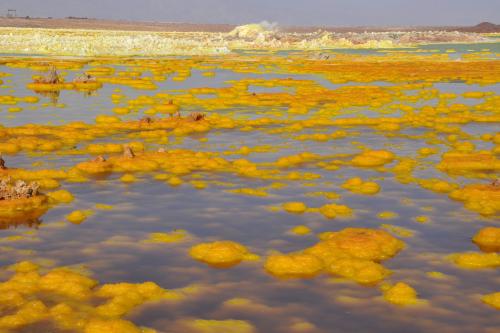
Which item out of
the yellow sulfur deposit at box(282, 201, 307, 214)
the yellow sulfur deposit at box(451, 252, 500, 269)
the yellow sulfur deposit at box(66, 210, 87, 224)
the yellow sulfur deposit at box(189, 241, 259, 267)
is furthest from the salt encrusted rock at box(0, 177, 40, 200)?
the yellow sulfur deposit at box(451, 252, 500, 269)

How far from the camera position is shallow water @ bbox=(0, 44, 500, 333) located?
6.75 metres

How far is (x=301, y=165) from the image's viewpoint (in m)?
14.4

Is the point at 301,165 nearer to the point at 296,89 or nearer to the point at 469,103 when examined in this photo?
the point at 469,103

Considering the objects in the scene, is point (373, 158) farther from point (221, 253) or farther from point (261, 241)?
point (221, 253)

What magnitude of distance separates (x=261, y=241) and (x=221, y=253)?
87 cm

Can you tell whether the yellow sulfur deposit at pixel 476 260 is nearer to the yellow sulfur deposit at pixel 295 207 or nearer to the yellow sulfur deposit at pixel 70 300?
the yellow sulfur deposit at pixel 295 207

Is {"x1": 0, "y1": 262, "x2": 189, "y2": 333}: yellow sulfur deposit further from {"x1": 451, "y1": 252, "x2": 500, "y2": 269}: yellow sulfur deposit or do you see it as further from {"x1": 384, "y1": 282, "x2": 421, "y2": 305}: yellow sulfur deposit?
{"x1": 451, "y1": 252, "x2": 500, "y2": 269}: yellow sulfur deposit

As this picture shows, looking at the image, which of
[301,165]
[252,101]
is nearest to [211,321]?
[301,165]

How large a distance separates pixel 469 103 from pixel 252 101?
10138mm

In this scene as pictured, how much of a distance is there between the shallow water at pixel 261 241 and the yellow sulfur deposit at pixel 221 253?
0.14m

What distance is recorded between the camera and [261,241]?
9.09 metres

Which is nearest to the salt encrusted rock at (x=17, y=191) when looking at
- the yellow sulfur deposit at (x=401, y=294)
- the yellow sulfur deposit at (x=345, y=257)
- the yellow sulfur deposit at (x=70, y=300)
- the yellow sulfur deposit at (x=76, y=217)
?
the yellow sulfur deposit at (x=76, y=217)

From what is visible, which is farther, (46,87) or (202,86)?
(202,86)

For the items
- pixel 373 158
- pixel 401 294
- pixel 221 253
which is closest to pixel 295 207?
pixel 221 253
